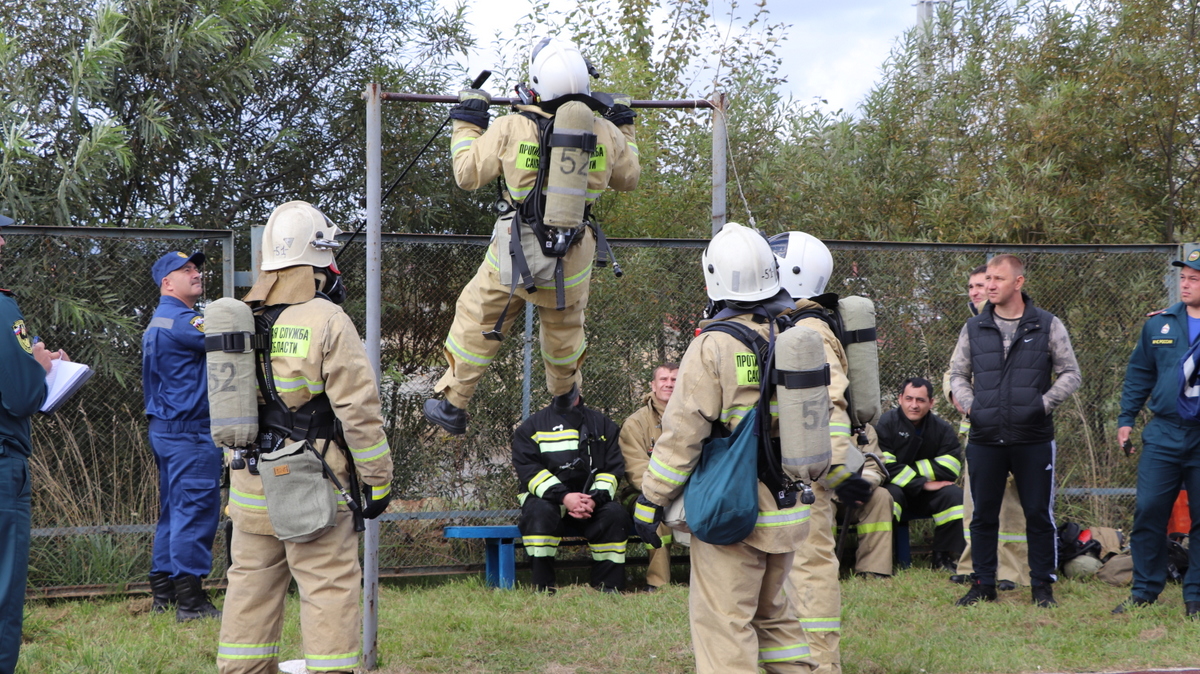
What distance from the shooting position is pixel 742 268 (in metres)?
4.09

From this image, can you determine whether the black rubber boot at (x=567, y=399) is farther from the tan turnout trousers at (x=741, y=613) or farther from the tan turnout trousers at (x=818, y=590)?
the tan turnout trousers at (x=741, y=613)

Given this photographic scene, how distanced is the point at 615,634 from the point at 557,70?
338 cm

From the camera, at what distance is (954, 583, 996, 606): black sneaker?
22.7ft

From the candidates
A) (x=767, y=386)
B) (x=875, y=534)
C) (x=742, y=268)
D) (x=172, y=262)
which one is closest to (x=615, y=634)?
(x=875, y=534)

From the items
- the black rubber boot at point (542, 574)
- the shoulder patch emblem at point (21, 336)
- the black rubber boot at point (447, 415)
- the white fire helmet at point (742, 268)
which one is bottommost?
the black rubber boot at point (542, 574)

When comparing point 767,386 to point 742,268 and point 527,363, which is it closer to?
point 742,268

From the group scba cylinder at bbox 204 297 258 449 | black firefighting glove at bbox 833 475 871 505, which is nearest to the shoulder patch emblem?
scba cylinder at bbox 204 297 258 449

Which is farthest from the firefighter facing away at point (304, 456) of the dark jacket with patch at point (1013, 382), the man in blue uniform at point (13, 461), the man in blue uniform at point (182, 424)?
the dark jacket with patch at point (1013, 382)

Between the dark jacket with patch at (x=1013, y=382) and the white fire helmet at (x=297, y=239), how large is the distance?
14.7 ft

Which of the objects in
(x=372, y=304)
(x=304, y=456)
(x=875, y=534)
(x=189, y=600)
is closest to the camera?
(x=304, y=456)

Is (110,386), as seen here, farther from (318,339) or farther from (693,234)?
(693,234)

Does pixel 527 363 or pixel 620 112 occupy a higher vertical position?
pixel 620 112

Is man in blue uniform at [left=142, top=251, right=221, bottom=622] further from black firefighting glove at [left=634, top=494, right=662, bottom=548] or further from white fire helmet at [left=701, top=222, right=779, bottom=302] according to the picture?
white fire helmet at [left=701, top=222, right=779, bottom=302]

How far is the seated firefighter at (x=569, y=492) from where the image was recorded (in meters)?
7.11
